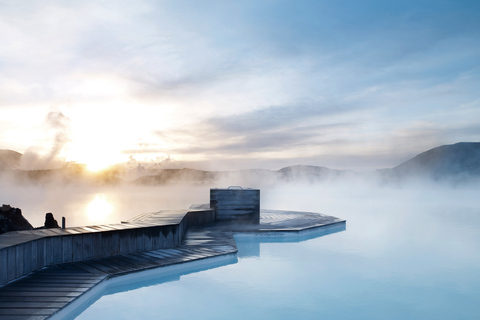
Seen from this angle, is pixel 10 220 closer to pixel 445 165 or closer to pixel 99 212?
pixel 99 212

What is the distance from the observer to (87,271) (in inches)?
222

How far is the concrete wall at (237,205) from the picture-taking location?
1145 centimetres

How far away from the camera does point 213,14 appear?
10.1m

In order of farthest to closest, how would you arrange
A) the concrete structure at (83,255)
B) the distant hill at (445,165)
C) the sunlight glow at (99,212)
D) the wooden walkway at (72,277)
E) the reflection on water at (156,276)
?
1. the distant hill at (445,165)
2. the sunlight glow at (99,212)
3. the reflection on water at (156,276)
4. the concrete structure at (83,255)
5. the wooden walkway at (72,277)

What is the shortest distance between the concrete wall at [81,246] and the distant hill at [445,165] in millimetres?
119154

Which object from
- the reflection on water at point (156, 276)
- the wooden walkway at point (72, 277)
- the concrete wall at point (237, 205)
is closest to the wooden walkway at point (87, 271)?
the wooden walkway at point (72, 277)

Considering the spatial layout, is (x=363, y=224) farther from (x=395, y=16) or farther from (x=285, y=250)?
(x=395, y=16)

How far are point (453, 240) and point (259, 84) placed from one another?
28.1ft

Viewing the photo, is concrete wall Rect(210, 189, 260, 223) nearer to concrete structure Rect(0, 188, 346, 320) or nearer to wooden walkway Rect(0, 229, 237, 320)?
concrete structure Rect(0, 188, 346, 320)

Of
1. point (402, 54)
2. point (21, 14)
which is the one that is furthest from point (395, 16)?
point (21, 14)

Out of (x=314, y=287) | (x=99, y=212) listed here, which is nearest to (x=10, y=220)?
(x=314, y=287)

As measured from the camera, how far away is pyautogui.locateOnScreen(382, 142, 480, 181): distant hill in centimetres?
10750

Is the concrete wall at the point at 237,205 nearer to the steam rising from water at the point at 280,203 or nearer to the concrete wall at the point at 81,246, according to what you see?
the concrete wall at the point at 81,246

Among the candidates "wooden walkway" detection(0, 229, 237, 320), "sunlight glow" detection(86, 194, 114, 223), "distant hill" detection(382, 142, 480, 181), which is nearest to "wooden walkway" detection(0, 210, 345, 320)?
"wooden walkway" detection(0, 229, 237, 320)
